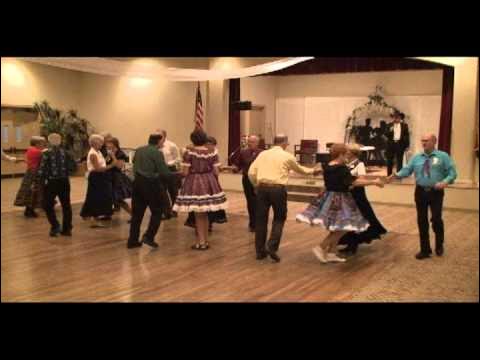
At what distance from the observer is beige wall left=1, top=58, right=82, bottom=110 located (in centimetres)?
1360

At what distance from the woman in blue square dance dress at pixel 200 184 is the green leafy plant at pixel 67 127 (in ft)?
28.4

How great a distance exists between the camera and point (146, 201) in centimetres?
591

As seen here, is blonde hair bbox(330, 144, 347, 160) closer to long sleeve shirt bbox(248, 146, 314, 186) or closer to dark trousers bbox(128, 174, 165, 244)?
long sleeve shirt bbox(248, 146, 314, 186)

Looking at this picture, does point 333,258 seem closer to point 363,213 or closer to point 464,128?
point 363,213

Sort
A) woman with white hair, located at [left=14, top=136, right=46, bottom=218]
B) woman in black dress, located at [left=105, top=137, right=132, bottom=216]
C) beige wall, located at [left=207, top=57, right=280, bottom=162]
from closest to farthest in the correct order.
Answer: woman in black dress, located at [left=105, top=137, right=132, bottom=216] < woman with white hair, located at [left=14, top=136, right=46, bottom=218] < beige wall, located at [left=207, top=57, right=280, bottom=162]

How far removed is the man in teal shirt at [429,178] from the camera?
547 centimetres

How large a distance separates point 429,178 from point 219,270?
7.71 ft

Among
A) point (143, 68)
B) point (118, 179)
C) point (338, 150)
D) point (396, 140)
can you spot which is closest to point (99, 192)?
point (118, 179)

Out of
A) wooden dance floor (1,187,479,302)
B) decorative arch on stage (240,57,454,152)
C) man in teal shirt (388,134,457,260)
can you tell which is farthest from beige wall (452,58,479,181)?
man in teal shirt (388,134,457,260)

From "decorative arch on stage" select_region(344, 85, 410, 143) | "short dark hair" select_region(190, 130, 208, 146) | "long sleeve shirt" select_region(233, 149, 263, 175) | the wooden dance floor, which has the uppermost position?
"decorative arch on stage" select_region(344, 85, 410, 143)

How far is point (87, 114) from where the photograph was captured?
50.1 ft

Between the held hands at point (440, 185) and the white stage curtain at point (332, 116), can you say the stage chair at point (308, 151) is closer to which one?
the white stage curtain at point (332, 116)

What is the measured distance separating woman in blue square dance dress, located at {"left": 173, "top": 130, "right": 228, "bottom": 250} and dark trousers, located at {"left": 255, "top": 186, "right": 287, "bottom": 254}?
59 centimetres

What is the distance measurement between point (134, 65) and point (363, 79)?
9686 mm
